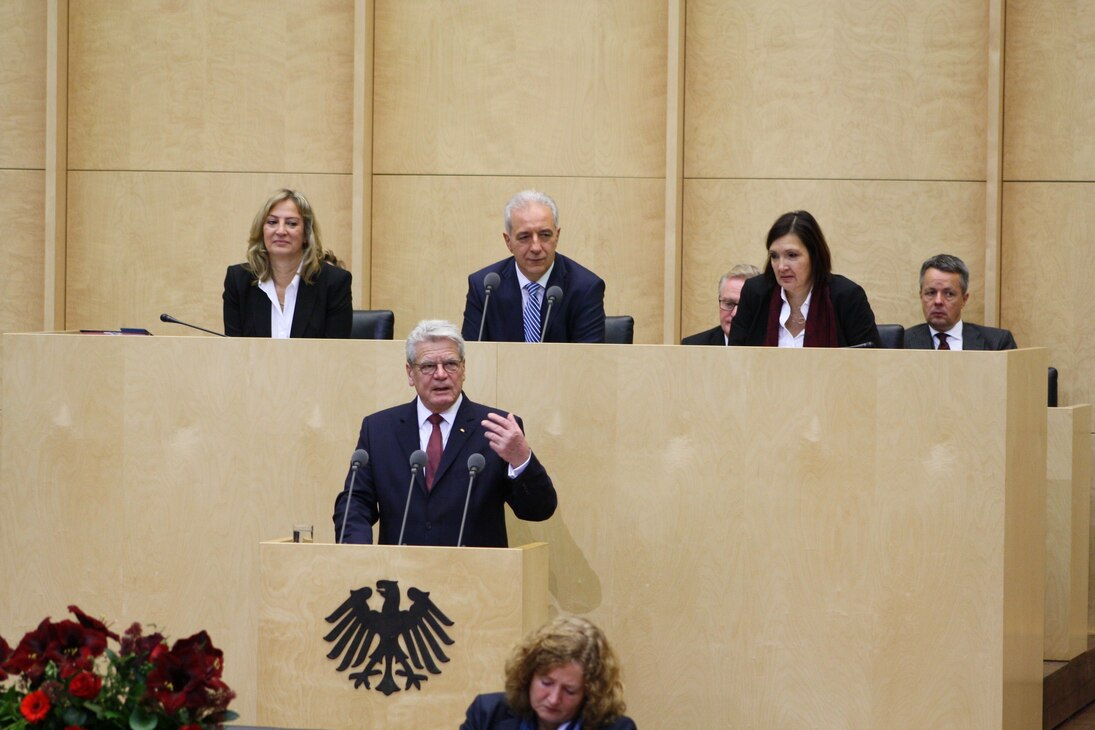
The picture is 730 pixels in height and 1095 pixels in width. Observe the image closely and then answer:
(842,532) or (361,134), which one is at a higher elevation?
(361,134)

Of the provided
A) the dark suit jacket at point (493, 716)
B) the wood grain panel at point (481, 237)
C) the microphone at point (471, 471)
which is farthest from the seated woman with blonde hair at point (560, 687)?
the wood grain panel at point (481, 237)

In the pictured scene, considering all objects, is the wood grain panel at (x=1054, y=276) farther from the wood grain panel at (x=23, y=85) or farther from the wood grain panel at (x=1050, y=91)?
the wood grain panel at (x=23, y=85)

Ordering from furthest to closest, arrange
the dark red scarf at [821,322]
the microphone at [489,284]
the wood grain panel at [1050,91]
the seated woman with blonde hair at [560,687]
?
the wood grain panel at [1050,91]
the microphone at [489,284]
the dark red scarf at [821,322]
the seated woman with blonde hair at [560,687]

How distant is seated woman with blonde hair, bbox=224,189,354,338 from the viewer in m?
4.78

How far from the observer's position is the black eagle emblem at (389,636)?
376 centimetres

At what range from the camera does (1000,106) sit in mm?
6180

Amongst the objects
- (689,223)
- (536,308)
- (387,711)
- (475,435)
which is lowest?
(387,711)

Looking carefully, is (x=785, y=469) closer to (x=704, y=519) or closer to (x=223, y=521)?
(x=704, y=519)

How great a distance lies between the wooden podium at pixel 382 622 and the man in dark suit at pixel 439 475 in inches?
6.8

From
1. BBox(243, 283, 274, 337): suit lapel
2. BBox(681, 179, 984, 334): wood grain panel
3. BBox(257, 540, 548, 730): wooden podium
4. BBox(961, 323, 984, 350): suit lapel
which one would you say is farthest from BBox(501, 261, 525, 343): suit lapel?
BBox(681, 179, 984, 334): wood grain panel

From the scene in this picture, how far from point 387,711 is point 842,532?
124 centimetres

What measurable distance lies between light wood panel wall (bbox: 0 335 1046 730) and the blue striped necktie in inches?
11.9

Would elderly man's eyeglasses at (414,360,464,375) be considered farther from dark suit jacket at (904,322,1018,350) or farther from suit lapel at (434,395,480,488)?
dark suit jacket at (904,322,1018,350)

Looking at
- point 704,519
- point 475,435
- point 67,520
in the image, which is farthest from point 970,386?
point 67,520
